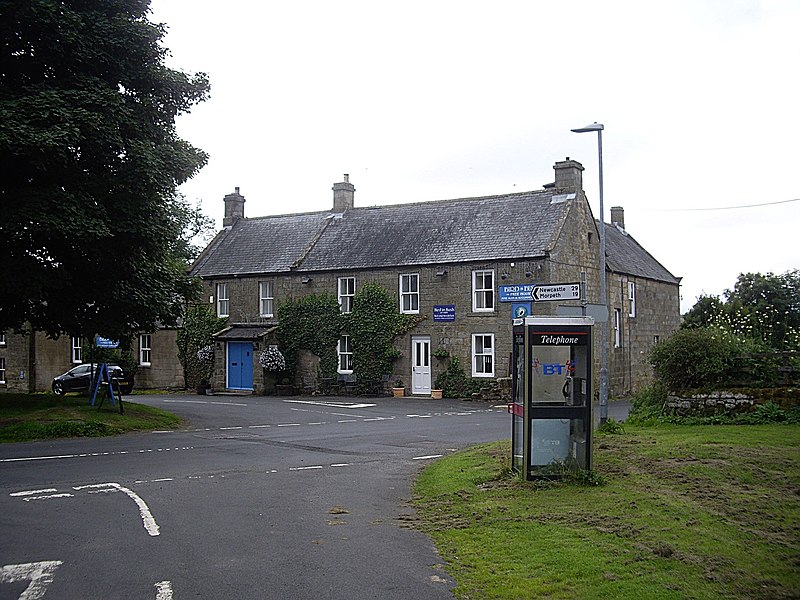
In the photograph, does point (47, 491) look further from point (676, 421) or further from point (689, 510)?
point (676, 421)

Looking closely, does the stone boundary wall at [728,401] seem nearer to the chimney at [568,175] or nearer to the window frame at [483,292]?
the window frame at [483,292]

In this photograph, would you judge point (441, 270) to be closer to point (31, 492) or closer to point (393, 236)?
point (393, 236)

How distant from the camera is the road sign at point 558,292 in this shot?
46.0 ft

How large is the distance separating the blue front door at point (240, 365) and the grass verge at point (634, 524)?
91.2 feet

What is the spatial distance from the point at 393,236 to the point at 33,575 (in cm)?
3353

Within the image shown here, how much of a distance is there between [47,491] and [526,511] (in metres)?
7.16

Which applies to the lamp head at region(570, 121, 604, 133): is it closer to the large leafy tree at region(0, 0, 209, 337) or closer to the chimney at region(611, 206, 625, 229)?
the large leafy tree at region(0, 0, 209, 337)

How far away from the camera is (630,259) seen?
146 ft

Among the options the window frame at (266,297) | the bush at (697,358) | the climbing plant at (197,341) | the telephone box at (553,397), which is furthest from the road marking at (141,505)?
the climbing plant at (197,341)

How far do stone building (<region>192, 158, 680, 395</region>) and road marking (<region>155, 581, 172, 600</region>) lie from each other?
2705cm

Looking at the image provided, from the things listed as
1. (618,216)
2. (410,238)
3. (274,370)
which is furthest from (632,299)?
(274,370)

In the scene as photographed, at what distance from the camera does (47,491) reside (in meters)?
12.5

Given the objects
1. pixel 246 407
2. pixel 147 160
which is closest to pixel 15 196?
pixel 147 160

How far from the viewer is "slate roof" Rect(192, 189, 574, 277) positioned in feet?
120
